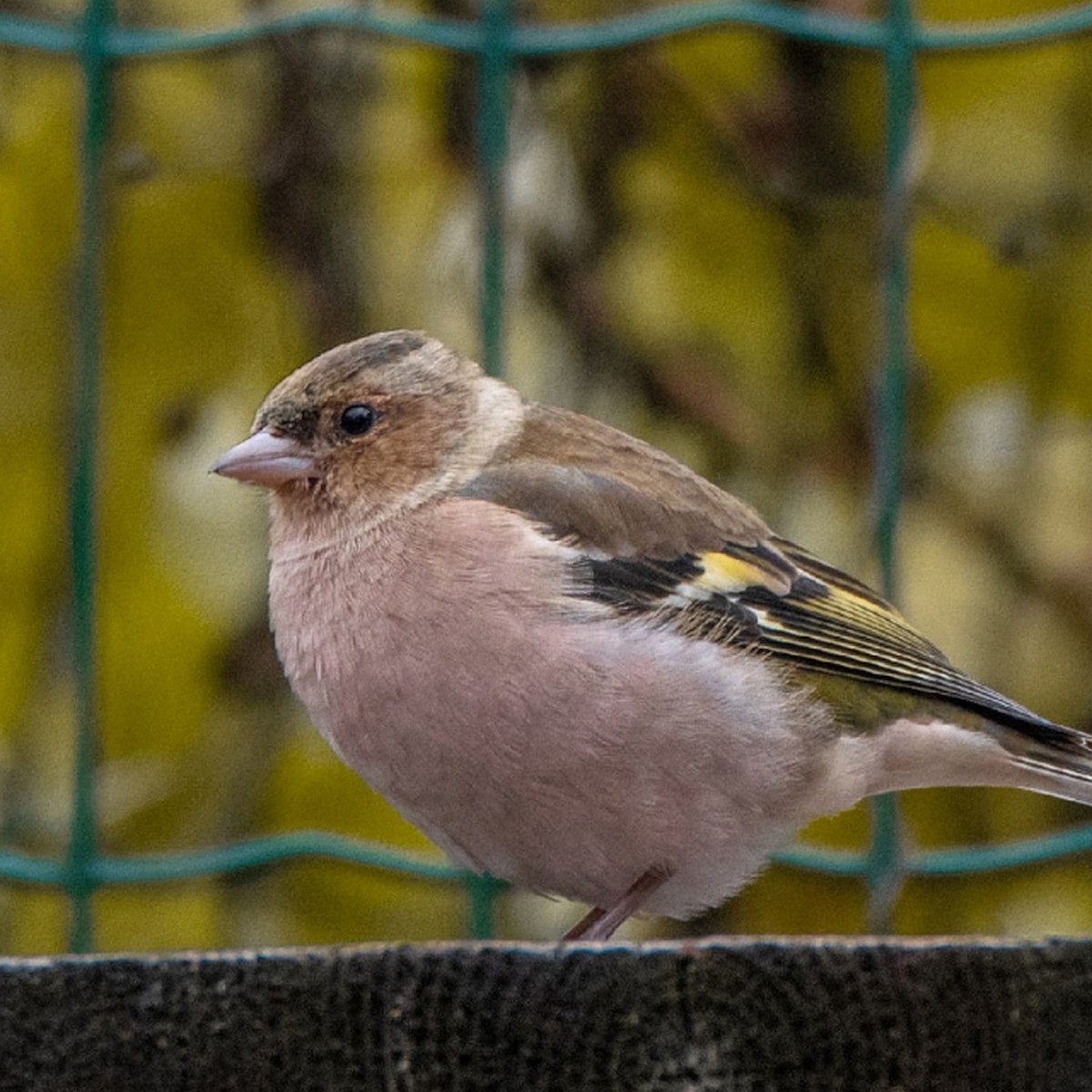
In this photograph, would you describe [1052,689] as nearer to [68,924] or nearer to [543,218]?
[543,218]

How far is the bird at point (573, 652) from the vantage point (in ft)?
8.18

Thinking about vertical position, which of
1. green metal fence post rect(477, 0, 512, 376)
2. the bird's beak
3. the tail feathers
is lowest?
the tail feathers

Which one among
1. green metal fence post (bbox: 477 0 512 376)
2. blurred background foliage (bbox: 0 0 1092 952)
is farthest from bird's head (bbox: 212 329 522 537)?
blurred background foliage (bbox: 0 0 1092 952)

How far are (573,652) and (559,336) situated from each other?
165cm

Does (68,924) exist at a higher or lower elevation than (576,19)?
lower

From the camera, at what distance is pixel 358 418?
2.94 m

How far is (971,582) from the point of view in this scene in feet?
13.4

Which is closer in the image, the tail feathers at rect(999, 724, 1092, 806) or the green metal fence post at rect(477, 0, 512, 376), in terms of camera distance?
the tail feathers at rect(999, 724, 1092, 806)

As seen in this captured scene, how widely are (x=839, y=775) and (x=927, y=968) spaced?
1357mm

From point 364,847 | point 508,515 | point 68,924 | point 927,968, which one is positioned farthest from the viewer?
point 68,924

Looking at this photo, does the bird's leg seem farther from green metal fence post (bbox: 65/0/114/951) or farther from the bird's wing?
green metal fence post (bbox: 65/0/114/951)

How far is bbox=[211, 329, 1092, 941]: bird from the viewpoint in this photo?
2.49m

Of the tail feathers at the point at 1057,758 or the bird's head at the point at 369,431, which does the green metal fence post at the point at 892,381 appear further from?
the bird's head at the point at 369,431

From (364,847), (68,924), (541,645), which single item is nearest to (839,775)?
(541,645)
